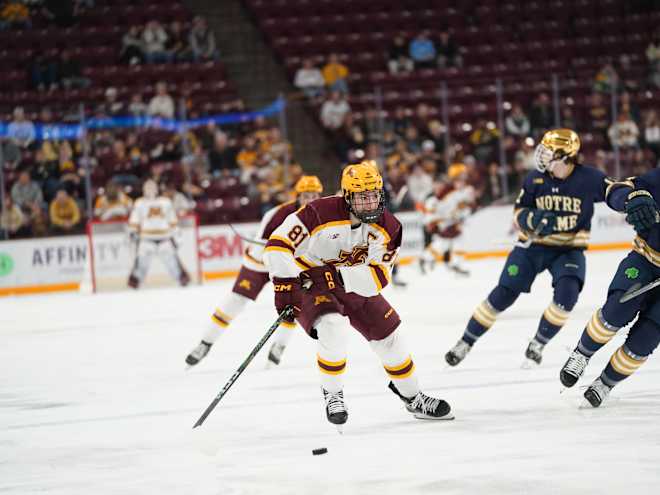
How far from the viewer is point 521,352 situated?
6.46m

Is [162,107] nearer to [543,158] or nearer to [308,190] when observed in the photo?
[308,190]

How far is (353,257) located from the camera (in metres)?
4.50

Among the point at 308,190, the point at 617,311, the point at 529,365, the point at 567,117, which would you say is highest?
the point at 567,117

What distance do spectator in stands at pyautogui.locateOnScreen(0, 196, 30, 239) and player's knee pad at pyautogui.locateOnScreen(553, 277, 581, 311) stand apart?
26.8 feet

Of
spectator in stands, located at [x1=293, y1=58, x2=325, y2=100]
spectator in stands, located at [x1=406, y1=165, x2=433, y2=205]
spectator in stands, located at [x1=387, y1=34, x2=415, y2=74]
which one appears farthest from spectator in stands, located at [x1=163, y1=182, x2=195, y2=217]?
spectator in stands, located at [x1=387, y1=34, x2=415, y2=74]

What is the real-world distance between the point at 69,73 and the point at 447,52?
5694 millimetres

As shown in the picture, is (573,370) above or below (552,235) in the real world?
below

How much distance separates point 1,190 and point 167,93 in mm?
3136

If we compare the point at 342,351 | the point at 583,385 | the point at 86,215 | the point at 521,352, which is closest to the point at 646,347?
the point at 583,385

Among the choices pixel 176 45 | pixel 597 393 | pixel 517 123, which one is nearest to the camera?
pixel 597 393

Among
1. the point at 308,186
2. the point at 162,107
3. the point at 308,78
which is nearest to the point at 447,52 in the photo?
the point at 308,78

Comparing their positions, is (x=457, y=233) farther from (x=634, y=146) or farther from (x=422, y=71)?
(x=422, y=71)

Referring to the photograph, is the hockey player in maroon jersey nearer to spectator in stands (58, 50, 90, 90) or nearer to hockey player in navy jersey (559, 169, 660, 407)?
hockey player in navy jersey (559, 169, 660, 407)

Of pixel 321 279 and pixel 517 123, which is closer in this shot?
pixel 321 279
